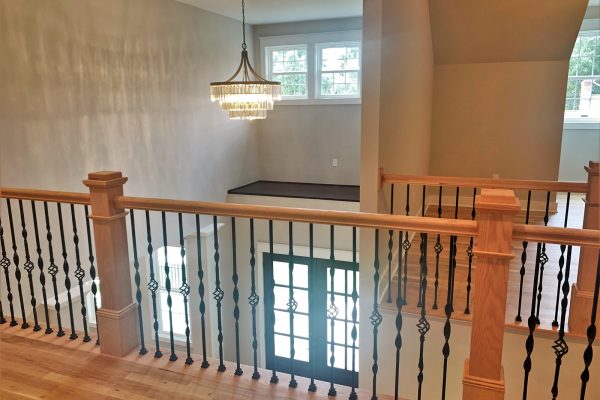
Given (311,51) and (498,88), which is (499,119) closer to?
(498,88)

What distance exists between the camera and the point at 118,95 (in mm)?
5047

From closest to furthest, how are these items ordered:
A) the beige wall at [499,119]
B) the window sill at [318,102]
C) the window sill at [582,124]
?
the beige wall at [499,119], the window sill at [318,102], the window sill at [582,124]

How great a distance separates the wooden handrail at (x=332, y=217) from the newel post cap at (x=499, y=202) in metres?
0.10

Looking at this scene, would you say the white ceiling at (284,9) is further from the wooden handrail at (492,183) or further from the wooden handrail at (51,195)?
the wooden handrail at (51,195)

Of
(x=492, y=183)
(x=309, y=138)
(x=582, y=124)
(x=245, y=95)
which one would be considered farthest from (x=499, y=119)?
(x=245, y=95)

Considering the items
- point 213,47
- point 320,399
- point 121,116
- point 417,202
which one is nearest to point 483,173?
point 417,202

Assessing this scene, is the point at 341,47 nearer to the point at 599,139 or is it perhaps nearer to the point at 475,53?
the point at 475,53

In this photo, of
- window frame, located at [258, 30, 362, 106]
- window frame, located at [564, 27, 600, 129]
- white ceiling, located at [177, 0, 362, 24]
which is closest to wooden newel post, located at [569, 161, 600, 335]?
white ceiling, located at [177, 0, 362, 24]

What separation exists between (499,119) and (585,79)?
7.51ft

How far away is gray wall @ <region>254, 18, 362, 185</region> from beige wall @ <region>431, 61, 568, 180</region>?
131cm

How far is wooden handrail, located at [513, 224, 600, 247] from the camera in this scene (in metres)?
1.78

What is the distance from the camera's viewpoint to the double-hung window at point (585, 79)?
7.53 meters

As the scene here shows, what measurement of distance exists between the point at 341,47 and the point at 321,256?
3.24 meters

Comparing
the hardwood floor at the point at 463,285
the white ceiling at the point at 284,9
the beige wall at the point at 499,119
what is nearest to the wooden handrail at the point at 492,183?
the hardwood floor at the point at 463,285
